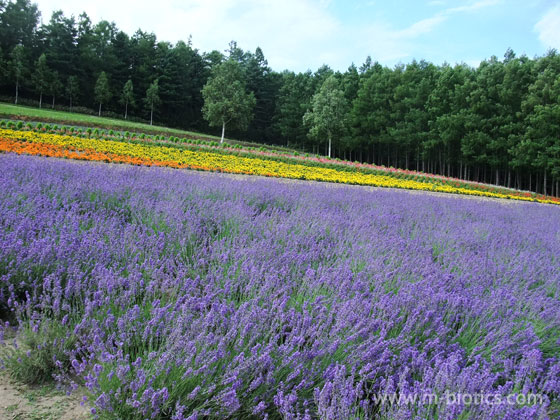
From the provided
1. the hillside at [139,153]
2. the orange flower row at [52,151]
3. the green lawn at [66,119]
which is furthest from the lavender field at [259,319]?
the green lawn at [66,119]

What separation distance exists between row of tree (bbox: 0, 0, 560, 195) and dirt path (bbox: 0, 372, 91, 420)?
31.8 metres

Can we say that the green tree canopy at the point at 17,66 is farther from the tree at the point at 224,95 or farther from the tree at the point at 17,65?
the tree at the point at 224,95

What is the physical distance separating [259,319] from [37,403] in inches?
35.9

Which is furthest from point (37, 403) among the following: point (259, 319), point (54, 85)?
point (54, 85)

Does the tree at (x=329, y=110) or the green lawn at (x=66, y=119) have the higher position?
the tree at (x=329, y=110)

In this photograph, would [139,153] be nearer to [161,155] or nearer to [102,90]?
[161,155]

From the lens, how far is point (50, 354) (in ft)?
4.90

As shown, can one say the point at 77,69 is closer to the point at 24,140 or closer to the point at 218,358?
the point at 24,140

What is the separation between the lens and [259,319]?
158 cm

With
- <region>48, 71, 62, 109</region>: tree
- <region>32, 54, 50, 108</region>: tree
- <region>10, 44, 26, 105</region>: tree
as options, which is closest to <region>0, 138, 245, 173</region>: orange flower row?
<region>32, 54, 50, 108</region>: tree

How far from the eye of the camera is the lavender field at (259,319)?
1.26 m

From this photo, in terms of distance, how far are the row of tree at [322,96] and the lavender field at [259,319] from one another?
29896 mm

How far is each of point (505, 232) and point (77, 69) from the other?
48.8 meters

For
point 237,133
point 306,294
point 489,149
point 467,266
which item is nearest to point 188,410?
point 306,294
